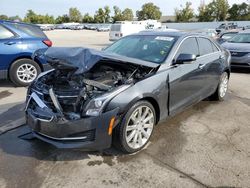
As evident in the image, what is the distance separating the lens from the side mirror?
4.35 m

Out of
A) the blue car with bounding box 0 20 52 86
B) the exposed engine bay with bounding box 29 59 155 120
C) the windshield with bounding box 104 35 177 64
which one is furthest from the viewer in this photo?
the blue car with bounding box 0 20 52 86

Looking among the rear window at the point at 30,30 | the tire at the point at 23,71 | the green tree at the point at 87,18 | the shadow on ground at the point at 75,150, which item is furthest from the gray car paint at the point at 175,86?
the green tree at the point at 87,18

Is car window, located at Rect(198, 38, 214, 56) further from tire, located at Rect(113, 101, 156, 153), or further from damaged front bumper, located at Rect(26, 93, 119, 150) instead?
damaged front bumper, located at Rect(26, 93, 119, 150)

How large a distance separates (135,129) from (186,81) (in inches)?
54.1

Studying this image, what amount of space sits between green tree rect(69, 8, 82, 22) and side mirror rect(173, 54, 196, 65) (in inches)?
4465

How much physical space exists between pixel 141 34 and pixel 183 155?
2452 millimetres

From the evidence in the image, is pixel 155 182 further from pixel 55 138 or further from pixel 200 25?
pixel 200 25

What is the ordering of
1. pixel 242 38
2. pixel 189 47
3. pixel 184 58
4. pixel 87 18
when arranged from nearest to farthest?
pixel 184 58
pixel 189 47
pixel 242 38
pixel 87 18

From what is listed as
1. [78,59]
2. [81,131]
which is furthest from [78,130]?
[78,59]

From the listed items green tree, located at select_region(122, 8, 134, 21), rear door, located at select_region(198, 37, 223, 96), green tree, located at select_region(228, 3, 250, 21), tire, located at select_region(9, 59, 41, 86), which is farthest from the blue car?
green tree, located at select_region(122, 8, 134, 21)

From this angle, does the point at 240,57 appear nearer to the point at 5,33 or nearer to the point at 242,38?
the point at 242,38

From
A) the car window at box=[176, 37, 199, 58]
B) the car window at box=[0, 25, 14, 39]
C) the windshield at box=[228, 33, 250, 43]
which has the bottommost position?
the windshield at box=[228, 33, 250, 43]

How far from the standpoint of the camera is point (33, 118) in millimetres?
3652

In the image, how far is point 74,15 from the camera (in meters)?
112
